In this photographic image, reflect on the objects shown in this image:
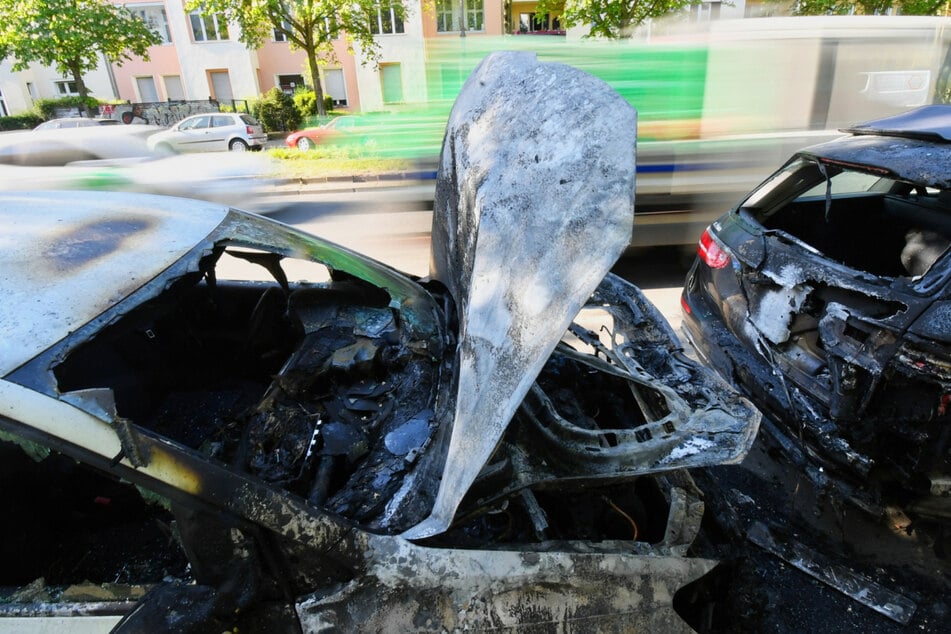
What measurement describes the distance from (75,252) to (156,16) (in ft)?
95.5

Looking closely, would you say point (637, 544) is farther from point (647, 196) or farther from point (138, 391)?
point (647, 196)

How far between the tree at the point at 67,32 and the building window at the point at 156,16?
303 inches

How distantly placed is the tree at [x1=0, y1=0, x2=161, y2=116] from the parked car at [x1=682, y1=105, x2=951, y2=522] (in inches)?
764

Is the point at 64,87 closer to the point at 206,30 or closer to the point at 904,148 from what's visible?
the point at 206,30

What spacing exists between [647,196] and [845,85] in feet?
7.47

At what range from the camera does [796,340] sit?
9.17 ft

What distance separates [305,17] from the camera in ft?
47.4

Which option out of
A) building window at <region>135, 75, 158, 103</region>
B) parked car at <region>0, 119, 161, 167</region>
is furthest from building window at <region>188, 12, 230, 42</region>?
parked car at <region>0, 119, 161, 167</region>

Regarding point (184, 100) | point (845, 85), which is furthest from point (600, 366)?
point (184, 100)

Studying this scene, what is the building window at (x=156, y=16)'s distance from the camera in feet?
79.5

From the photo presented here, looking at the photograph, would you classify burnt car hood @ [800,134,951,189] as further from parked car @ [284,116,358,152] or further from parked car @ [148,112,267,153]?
parked car @ [148,112,267,153]

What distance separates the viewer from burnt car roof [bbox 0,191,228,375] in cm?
158

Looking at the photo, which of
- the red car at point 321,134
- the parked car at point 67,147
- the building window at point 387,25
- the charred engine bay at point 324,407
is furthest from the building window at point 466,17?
the charred engine bay at point 324,407

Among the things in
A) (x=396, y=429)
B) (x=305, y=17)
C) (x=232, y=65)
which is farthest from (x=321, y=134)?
(x=232, y=65)
